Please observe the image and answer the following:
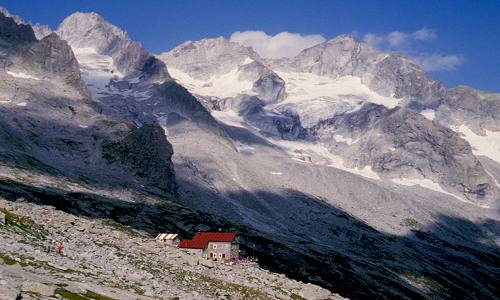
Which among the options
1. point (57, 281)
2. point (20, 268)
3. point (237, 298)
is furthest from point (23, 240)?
point (237, 298)

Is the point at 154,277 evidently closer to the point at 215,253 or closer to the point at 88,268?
the point at 88,268

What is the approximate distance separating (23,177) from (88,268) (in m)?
149

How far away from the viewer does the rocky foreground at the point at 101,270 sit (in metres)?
39.4

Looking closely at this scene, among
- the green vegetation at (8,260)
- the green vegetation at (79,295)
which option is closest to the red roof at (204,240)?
the green vegetation at (8,260)

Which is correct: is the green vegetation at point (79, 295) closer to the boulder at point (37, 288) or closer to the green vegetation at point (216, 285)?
the boulder at point (37, 288)

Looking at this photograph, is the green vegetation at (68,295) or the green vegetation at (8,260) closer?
the green vegetation at (68,295)

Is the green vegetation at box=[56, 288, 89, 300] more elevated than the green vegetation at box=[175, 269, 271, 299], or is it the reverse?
the green vegetation at box=[56, 288, 89, 300]

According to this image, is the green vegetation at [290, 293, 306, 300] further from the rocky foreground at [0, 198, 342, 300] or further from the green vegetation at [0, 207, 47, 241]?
the green vegetation at [0, 207, 47, 241]

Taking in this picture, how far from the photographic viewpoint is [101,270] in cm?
5428

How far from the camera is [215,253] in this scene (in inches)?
4830

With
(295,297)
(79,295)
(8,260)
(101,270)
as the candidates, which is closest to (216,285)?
(295,297)

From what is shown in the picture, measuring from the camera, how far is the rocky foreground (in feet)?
129

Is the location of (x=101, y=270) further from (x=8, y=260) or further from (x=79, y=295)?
(x=79, y=295)

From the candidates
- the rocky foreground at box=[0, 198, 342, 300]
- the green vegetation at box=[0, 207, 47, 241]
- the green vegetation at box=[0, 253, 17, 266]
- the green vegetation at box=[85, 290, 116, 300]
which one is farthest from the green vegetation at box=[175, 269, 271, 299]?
the green vegetation at box=[0, 253, 17, 266]
